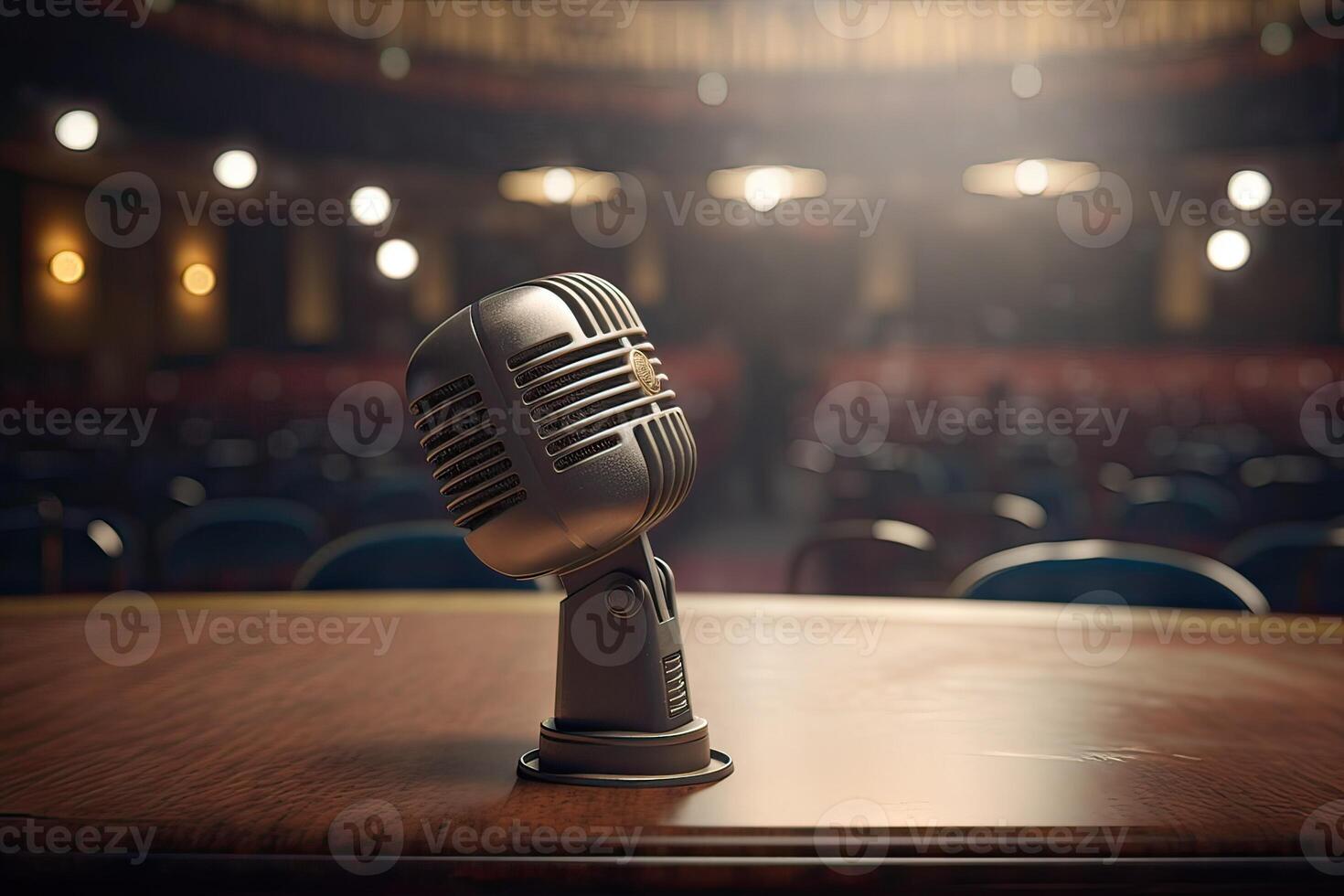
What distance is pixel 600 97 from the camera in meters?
10.1

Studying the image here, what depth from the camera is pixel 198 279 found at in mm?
11000

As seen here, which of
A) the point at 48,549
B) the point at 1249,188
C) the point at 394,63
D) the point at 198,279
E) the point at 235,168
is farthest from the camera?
the point at 198,279

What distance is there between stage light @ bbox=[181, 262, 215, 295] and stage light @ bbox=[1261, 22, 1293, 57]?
28.0 feet

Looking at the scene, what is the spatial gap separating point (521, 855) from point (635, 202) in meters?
11.2

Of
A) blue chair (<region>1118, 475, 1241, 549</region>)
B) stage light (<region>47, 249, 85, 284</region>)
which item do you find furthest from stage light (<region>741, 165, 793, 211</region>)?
blue chair (<region>1118, 475, 1241, 549</region>)

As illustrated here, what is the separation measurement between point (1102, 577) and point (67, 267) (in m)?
9.33

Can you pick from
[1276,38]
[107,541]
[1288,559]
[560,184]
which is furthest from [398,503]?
[1276,38]

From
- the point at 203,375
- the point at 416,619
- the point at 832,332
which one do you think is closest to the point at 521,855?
the point at 416,619

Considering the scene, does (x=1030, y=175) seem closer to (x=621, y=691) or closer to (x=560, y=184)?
(x=560, y=184)

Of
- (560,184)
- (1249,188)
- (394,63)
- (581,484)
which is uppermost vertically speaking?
(394,63)

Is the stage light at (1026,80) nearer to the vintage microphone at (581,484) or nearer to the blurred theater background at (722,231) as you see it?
Answer: the blurred theater background at (722,231)

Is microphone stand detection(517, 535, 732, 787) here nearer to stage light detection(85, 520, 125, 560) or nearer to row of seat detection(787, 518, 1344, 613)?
row of seat detection(787, 518, 1344, 613)

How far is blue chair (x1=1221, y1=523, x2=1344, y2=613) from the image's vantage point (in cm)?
248

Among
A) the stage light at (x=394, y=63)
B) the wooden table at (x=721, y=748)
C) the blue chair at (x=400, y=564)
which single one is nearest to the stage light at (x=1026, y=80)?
the stage light at (x=394, y=63)
